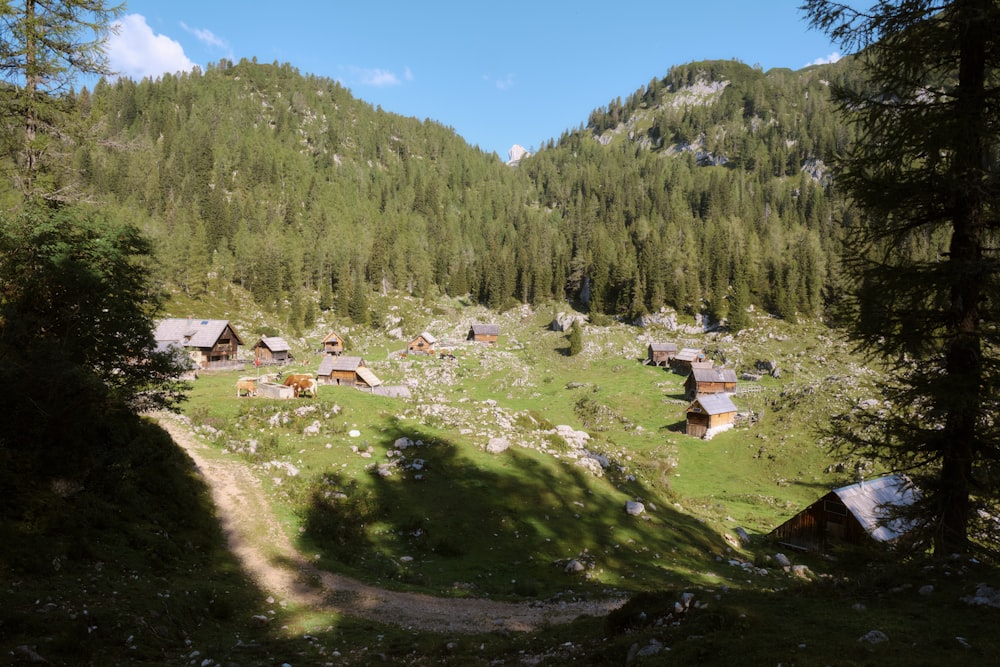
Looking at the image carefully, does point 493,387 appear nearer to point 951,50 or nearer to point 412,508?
point 412,508

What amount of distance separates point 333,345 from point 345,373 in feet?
98.6

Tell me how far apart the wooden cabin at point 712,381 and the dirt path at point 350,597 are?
55.3 m

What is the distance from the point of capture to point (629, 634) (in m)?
9.52

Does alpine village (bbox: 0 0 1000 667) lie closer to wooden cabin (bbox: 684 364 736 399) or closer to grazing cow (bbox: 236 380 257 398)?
grazing cow (bbox: 236 380 257 398)

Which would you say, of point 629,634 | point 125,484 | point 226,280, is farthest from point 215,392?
point 226,280

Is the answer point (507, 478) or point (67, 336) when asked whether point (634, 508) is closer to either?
point (507, 478)

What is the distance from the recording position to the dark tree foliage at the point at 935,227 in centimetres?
939

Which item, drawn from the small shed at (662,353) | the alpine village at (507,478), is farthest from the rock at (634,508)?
the small shed at (662,353)

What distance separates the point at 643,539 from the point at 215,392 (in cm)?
3681

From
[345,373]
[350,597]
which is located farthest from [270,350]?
[350,597]

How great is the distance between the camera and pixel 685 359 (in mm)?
81812

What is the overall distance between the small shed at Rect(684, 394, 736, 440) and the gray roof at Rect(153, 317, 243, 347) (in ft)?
210

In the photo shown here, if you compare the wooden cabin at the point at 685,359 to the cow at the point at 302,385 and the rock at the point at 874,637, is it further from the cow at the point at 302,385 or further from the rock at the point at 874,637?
the rock at the point at 874,637

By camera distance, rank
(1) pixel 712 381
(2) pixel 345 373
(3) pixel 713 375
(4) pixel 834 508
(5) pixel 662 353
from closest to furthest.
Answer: (4) pixel 834 508
(2) pixel 345 373
(1) pixel 712 381
(3) pixel 713 375
(5) pixel 662 353
